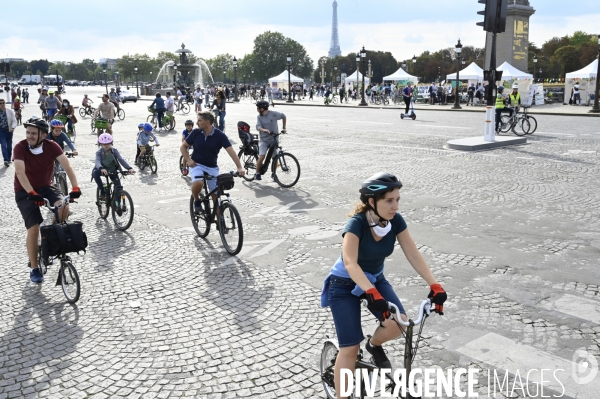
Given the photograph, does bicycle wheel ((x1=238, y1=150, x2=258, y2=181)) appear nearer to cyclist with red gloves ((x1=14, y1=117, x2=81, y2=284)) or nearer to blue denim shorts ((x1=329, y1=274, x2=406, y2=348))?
cyclist with red gloves ((x1=14, y1=117, x2=81, y2=284))

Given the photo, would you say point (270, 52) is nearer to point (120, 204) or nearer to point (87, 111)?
point (87, 111)

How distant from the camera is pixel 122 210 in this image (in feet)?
27.0

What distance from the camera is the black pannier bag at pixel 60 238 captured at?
17.2 ft

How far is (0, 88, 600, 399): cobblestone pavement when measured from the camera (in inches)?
161

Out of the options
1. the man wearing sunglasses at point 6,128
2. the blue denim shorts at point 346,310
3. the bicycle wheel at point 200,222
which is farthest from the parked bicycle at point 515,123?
the blue denim shorts at point 346,310

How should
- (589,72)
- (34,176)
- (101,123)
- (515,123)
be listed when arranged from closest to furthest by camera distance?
1. (34,176)
2. (101,123)
3. (515,123)
4. (589,72)

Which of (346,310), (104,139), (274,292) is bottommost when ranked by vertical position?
(274,292)

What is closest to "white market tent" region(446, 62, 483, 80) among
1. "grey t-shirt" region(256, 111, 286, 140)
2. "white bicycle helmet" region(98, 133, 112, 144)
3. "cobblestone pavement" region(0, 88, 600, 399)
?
"cobblestone pavement" region(0, 88, 600, 399)

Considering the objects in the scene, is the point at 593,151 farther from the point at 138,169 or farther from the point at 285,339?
the point at 285,339

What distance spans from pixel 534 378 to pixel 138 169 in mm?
11802

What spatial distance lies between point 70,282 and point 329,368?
3.24 metres

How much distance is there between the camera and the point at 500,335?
450cm

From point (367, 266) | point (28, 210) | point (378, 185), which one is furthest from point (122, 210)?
point (378, 185)

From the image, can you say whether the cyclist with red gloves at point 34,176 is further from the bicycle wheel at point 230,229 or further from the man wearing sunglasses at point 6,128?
the man wearing sunglasses at point 6,128
